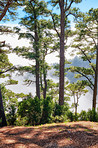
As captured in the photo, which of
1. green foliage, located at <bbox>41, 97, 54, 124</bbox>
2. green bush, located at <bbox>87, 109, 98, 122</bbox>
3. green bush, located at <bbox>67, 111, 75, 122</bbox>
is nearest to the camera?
green bush, located at <bbox>87, 109, 98, 122</bbox>

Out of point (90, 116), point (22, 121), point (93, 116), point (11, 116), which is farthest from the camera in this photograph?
point (11, 116)

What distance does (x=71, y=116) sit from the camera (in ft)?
25.5

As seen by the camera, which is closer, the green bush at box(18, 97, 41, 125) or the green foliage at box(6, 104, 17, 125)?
the green bush at box(18, 97, 41, 125)

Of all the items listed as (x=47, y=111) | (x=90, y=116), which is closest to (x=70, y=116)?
(x=90, y=116)

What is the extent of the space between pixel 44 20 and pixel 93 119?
10.9m

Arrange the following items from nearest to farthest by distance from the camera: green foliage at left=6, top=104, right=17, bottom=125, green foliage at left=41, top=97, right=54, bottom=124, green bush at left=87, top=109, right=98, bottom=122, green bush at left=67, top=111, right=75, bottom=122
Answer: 1. green bush at left=87, top=109, right=98, bottom=122
2. green bush at left=67, top=111, right=75, bottom=122
3. green foliage at left=41, top=97, right=54, bottom=124
4. green foliage at left=6, top=104, right=17, bottom=125

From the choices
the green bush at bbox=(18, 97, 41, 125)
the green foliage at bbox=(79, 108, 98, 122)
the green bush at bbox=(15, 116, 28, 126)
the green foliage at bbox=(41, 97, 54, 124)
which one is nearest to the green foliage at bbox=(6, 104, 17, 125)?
the green bush at bbox=(18, 97, 41, 125)

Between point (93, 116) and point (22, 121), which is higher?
point (93, 116)

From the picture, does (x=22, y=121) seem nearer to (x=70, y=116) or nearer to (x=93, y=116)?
(x=70, y=116)

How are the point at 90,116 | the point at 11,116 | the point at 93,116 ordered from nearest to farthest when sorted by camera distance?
the point at 93,116, the point at 90,116, the point at 11,116

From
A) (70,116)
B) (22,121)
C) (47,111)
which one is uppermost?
(47,111)

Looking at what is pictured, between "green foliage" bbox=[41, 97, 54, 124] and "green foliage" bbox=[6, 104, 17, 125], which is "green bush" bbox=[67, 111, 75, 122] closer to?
"green foliage" bbox=[41, 97, 54, 124]

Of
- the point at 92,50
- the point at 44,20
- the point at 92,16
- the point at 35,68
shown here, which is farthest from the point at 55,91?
the point at 92,16

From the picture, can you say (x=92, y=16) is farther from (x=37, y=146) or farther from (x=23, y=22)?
(x=37, y=146)
